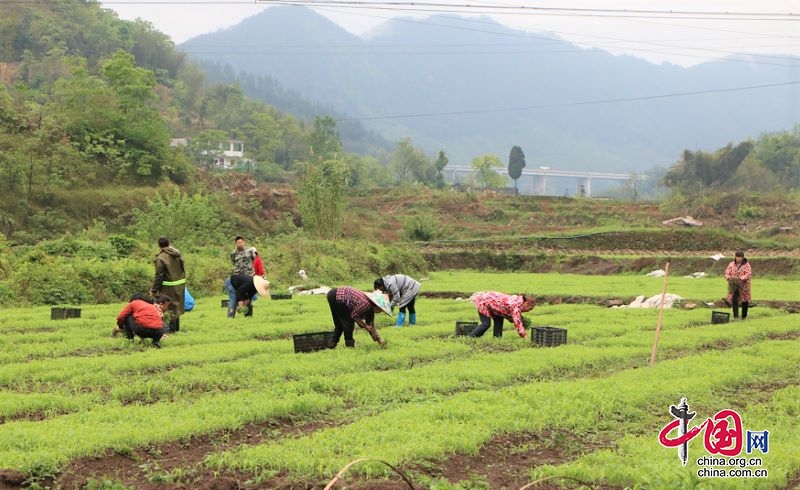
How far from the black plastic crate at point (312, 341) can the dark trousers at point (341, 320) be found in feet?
0.46

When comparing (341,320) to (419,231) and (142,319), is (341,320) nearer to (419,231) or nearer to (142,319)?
(142,319)

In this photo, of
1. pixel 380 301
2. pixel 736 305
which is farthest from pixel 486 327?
pixel 736 305

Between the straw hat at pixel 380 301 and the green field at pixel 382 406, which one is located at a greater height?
the straw hat at pixel 380 301

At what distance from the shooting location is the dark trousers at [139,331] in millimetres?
16859

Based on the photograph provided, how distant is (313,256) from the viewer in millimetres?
42500

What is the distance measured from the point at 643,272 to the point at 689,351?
108 feet

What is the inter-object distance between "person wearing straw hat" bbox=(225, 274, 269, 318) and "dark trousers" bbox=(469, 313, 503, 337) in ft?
18.8

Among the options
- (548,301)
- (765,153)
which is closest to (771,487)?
(548,301)

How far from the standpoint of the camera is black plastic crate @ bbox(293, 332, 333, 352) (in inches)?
651

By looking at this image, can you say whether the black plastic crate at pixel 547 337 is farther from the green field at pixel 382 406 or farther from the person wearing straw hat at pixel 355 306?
the person wearing straw hat at pixel 355 306

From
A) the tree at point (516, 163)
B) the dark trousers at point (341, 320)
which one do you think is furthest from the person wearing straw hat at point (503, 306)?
the tree at point (516, 163)

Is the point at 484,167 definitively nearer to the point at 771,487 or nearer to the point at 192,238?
the point at 192,238

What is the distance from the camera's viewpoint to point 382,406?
11938mm

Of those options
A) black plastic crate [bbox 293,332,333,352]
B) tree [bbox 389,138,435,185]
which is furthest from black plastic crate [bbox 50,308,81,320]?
tree [bbox 389,138,435,185]
